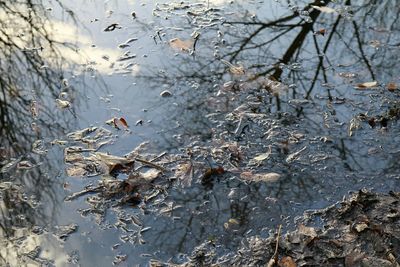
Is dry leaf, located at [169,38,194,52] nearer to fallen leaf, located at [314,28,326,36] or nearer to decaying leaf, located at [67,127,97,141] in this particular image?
fallen leaf, located at [314,28,326,36]

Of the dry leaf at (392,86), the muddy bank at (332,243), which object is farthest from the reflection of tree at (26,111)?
the dry leaf at (392,86)

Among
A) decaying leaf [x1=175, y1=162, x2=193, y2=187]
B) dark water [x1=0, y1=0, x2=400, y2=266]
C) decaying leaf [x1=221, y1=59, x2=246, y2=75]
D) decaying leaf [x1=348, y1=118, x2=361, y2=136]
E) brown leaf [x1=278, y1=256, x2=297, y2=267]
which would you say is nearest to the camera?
brown leaf [x1=278, y1=256, x2=297, y2=267]

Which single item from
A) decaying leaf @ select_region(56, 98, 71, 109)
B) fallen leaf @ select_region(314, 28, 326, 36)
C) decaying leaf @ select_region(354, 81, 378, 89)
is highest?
fallen leaf @ select_region(314, 28, 326, 36)

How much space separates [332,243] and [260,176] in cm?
79

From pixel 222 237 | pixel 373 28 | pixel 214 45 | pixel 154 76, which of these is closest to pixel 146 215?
pixel 222 237

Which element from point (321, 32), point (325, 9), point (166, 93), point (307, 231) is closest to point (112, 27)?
point (166, 93)

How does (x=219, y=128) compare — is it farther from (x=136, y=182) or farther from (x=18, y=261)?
(x=18, y=261)

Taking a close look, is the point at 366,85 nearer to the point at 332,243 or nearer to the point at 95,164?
the point at 332,243

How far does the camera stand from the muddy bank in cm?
325

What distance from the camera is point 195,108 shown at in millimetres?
4750

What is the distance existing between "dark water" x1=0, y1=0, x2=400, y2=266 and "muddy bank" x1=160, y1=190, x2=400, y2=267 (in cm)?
10

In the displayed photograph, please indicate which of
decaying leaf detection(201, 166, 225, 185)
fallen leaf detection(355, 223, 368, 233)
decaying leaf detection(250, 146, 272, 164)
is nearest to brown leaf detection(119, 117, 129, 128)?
decaying leaf detection(201, 166, 225, 185)

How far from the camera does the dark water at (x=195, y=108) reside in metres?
3.59

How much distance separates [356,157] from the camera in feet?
13.4
